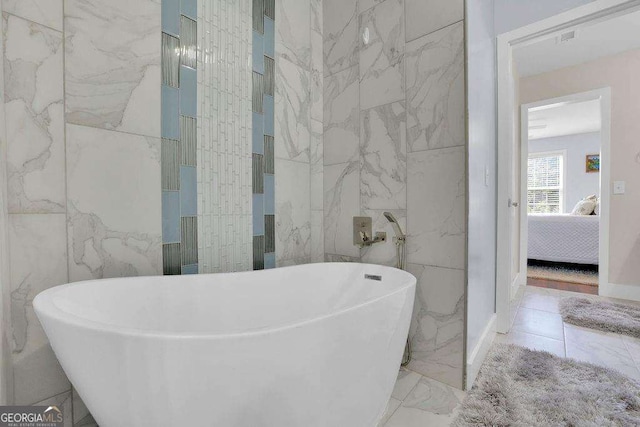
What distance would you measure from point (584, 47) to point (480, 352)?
3409mm

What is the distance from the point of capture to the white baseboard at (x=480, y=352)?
1.36 m

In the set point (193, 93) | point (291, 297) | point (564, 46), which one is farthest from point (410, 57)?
point (564, 46)

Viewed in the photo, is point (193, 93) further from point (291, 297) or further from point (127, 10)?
point (291, 297)

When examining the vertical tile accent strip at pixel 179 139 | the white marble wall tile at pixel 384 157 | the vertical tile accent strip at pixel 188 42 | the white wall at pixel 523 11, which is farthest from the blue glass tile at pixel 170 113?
the white wall at pixel 523 11

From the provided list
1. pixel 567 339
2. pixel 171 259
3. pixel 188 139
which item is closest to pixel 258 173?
pixel 188 139

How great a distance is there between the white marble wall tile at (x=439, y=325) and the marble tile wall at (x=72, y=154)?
1244 mm

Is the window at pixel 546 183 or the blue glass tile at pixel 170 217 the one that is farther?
the window at pixel 546 183

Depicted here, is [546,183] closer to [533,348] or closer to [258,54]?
[533,348]

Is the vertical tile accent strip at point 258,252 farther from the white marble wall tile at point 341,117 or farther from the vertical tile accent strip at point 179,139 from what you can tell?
the white marble wall tile at point 341,117

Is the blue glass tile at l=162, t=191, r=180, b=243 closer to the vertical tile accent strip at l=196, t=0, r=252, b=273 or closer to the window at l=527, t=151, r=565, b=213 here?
the vertical tile accent strip at l=196, t=0, r=252, b=273

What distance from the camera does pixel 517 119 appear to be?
10.6 feet

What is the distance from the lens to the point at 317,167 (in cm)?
190

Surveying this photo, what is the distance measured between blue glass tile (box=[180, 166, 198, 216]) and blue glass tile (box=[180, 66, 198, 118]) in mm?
252

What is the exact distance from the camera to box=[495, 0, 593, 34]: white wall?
71.0 inches
